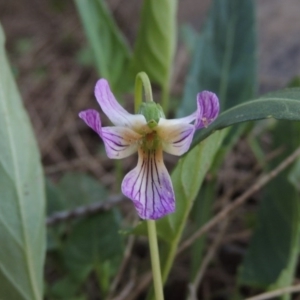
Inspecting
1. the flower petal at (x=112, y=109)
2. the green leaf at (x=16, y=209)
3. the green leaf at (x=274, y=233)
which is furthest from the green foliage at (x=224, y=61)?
the flower petal at (x=112, y=109)

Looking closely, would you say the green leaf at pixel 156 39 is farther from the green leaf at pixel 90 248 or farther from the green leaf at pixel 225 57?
the green leaf at pixel 90 248

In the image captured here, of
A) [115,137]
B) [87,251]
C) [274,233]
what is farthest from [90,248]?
[115,137]

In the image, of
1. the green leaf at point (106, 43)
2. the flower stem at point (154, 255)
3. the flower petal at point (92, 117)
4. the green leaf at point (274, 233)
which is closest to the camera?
the flower petal at point (92, 117)

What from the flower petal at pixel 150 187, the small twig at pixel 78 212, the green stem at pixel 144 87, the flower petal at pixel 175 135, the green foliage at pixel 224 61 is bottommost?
the small twig at pixel 78 212

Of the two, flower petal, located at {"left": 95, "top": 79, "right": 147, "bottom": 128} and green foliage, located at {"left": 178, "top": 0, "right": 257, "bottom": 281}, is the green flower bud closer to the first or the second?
flower petal, located at {"left": 95, "top": 79, "right": 147, "bottom": 128}

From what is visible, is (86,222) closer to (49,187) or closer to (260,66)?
(49,187)

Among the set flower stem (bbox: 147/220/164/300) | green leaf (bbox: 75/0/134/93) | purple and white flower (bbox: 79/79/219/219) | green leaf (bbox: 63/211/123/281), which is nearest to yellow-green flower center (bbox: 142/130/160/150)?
purple and white flower (bbox: 79/79/219/219)
